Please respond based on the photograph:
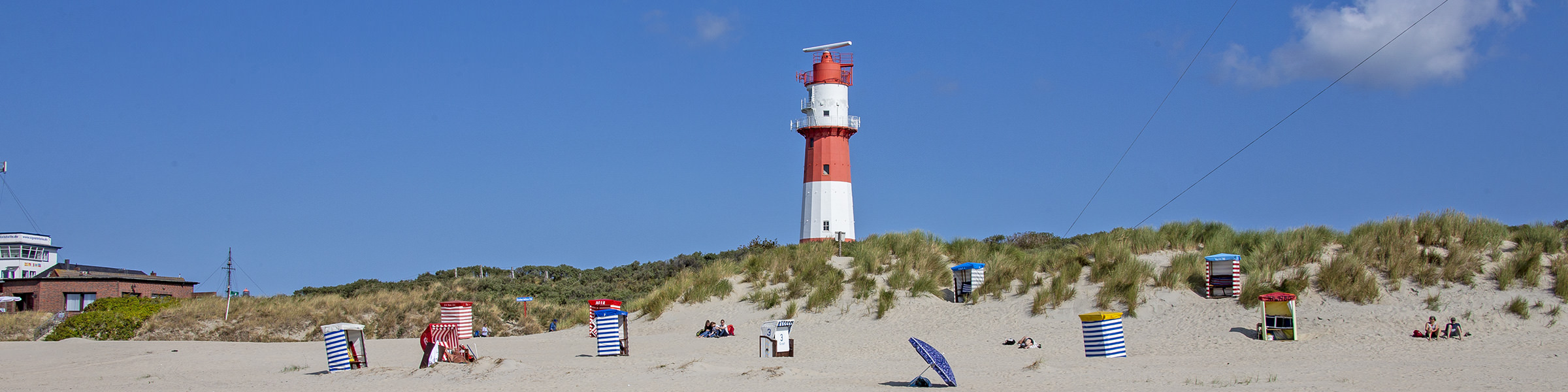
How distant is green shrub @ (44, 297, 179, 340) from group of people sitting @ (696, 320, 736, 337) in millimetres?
13526

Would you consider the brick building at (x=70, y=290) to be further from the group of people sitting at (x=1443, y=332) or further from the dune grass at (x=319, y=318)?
the group of people sitting at (x=1443, y=332)

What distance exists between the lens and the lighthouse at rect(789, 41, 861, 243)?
3269 cm

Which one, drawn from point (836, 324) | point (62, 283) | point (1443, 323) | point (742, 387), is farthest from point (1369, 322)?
point (62, 283)

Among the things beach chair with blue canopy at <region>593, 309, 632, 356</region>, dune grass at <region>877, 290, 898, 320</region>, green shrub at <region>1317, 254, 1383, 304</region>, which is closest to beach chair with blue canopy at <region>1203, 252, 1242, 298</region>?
green shrub at <region>1317, 254, 1383, 304</region>

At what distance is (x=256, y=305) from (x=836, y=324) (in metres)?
16.7

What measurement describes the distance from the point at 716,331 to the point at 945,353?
5.12 meters

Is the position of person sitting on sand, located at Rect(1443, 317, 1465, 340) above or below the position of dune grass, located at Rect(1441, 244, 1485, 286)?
below

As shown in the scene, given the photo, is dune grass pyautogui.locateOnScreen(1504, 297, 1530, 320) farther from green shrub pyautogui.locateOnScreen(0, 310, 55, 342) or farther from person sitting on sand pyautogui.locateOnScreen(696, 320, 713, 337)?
green shrub pyautogui.locateOnScreen(0, 310, 55, 342)

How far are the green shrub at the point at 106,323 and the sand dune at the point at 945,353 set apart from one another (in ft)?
5.68

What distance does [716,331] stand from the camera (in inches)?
812

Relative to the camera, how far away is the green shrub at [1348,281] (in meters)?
19.3

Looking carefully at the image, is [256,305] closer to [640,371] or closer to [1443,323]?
[640,371]

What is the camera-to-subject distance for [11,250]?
181 ft

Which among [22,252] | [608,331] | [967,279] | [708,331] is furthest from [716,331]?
[22,252]
